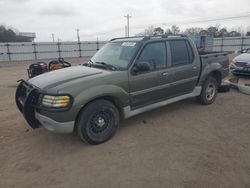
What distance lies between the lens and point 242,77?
877cm

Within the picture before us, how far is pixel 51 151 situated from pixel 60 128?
1.91 ft

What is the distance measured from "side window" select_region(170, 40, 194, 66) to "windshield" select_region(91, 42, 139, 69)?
99 cm

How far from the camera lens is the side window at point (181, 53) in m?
4.49

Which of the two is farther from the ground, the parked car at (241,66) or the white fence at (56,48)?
the white fence at (56,48)

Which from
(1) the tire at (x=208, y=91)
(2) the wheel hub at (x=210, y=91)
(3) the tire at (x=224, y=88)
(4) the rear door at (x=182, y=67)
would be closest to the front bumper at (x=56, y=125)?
(4) the rear door at (x=182, y=67)

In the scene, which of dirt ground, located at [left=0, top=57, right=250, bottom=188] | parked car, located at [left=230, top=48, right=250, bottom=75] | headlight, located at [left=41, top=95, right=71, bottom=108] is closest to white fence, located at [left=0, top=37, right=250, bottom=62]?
parked car, located at [left=230, top=48, right=250, bottom=75]

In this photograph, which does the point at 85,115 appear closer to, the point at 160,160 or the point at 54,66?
the point at 160,160

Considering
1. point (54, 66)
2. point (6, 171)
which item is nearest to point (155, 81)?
point (6, 171)

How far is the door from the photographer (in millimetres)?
3875

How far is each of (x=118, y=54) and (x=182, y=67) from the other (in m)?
1.52

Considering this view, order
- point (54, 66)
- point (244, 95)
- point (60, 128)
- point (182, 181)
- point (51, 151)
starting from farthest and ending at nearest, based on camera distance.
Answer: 1. point (54, 66)
2. point (244, 95)
3. point (51, 151)
4. point (60, 128)
5. point (182, 181)

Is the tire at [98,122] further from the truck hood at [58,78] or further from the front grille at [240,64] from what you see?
the front grille at [240,64]

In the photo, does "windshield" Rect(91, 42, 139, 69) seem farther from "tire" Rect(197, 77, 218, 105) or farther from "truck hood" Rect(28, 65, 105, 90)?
"tire" Rect(197, 77, 218, 105)

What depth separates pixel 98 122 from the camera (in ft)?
11.7
